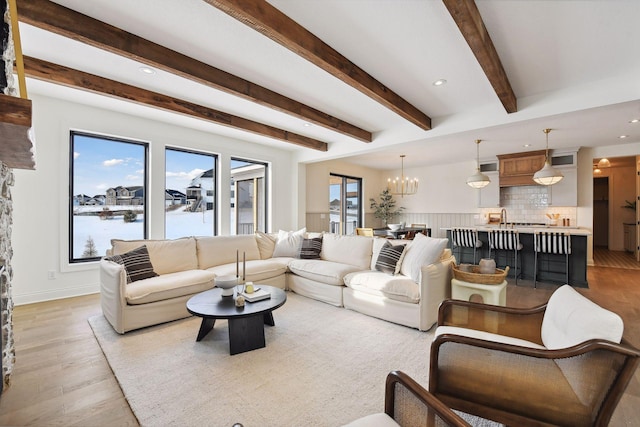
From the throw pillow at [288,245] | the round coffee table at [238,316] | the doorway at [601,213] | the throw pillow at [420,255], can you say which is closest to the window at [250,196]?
the throw pillow at [288,245]

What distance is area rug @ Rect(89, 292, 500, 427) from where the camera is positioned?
1.74m

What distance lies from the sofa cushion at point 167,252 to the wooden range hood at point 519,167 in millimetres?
6875

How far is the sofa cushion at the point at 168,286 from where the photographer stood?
286 centimetres

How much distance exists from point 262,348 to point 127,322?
1.41 metres

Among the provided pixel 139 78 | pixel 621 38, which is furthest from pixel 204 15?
pixel 621 38

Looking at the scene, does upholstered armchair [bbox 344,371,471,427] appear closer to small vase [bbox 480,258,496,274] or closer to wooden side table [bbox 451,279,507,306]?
wooden side table [bbox 451,279,507,306]

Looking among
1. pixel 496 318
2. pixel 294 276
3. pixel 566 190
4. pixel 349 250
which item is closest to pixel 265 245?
pixel 294 276

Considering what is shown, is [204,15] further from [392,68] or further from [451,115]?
[451,115]

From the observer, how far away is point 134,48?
2.43m

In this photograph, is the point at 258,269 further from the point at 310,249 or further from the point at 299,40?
the point at 299,40

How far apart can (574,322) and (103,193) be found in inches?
218

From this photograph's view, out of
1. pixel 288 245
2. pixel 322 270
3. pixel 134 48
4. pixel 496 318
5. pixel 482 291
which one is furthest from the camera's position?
pixel 288 245

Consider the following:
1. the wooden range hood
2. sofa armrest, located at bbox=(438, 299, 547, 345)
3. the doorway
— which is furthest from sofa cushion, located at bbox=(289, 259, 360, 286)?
the doorway

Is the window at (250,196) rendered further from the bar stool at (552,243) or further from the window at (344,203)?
the bar stool at (552,243)
